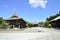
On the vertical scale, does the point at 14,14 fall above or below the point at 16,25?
above

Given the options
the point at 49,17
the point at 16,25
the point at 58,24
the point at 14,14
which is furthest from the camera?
the point at 49,17

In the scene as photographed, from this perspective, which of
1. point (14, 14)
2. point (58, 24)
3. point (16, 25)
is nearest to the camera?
point (58, 24)

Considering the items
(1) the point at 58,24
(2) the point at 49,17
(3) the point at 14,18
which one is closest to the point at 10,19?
(3) the point at 14,18

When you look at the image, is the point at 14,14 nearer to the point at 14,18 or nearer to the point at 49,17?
the point at 14,18

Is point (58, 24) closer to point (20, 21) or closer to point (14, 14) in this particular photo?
point (20, 21)

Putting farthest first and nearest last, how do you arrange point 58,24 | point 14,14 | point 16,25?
point 14,14 < point 16,25 < point 58,24

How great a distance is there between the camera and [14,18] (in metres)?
65.8

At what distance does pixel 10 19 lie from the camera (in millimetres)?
65000

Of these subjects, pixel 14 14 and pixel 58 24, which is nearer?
pixel 58 24

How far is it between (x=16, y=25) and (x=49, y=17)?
29.8m

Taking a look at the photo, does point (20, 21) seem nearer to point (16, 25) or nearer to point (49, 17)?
point (16, 25)

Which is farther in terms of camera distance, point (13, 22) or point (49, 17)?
point (49, 17)

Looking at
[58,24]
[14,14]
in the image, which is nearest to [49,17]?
[14,14]

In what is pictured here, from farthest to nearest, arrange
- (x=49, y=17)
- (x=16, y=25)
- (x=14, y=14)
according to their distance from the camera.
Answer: (x=49, y=17)
(x=14, y=14)
(x=16, y=25)
